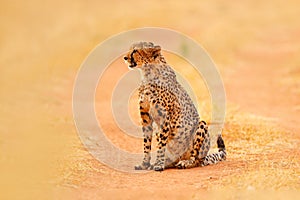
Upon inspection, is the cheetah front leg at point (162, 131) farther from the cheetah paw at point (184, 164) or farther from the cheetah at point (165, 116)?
the cheetah paw at point (184, 164)

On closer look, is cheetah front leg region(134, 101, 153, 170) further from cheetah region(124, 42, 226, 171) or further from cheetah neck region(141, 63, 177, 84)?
cheetah neck region(141, 63, 177, 84)

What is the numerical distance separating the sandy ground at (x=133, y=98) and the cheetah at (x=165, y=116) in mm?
333

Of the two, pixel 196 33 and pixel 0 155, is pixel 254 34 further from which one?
pixel 0 155

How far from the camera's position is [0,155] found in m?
8.78

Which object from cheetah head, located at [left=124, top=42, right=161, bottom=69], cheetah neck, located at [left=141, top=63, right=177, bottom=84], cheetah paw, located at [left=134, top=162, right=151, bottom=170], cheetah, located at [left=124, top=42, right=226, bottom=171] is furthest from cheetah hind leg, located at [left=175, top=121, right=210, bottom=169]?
cheetah head, located at [left=124, top=42, right=161, bottom=69]

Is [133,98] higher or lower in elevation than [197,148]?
higher

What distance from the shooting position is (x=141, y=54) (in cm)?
887

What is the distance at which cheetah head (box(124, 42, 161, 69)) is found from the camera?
8.84 m

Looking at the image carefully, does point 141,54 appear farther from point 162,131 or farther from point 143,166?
point 143,166

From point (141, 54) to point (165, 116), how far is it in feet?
2.82

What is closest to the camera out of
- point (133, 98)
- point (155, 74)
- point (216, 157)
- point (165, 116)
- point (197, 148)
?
point (165, 116)

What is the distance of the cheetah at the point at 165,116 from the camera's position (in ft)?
29.0

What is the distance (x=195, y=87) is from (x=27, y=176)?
869cm

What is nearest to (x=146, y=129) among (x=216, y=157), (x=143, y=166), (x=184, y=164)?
(x=143, y=166)
